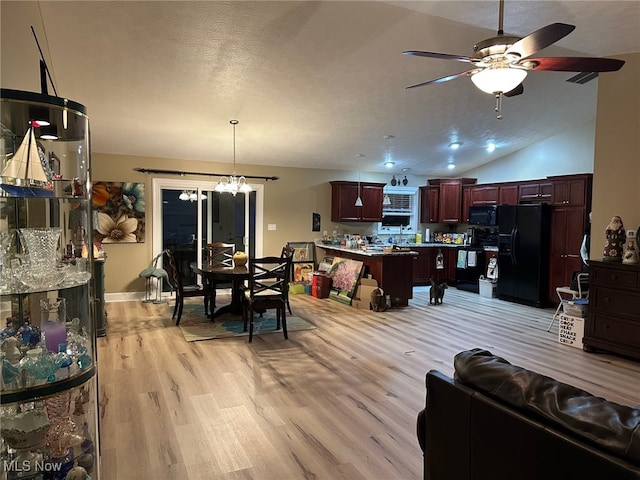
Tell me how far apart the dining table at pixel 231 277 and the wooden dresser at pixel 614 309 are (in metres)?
3.81

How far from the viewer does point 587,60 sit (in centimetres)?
245

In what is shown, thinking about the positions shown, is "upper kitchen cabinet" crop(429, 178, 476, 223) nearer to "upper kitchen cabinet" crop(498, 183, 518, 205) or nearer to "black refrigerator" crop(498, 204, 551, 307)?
"upper kitchen cabinet" crop(498, 183, 518, 205)

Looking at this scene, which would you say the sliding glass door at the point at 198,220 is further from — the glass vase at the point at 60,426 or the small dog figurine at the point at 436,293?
the glass vase at the point at 60,426

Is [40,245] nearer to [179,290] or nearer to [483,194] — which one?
[179,290]

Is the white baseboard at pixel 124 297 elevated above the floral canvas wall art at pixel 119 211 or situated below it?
below

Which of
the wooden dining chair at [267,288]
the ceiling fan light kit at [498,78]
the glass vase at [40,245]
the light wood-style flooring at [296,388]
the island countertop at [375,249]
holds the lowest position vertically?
the light wood-style flooring at [296,388]

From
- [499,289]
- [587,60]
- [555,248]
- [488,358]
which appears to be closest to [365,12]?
[587,60]

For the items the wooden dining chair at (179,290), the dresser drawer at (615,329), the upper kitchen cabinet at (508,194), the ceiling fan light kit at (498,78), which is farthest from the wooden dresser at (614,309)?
the wooden dining chair at (179,290)

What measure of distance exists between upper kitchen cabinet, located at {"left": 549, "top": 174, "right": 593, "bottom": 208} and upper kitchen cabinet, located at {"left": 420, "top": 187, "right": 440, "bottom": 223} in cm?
261

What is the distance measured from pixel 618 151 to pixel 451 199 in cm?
Result: 436

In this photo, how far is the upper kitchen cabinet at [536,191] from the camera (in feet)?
22.6

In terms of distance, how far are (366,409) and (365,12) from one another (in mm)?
3099

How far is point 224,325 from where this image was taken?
17.1 feet

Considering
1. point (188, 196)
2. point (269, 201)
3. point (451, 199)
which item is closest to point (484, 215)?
point (451, 199)
